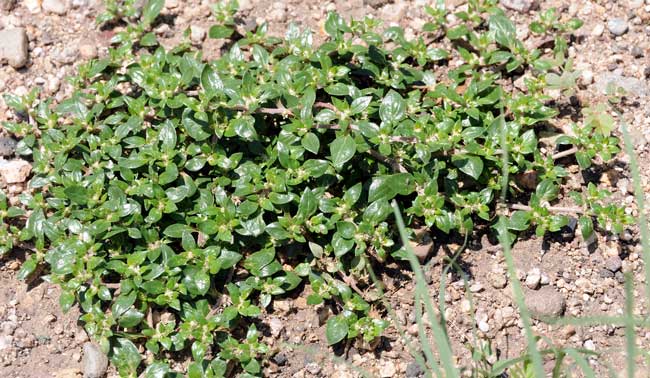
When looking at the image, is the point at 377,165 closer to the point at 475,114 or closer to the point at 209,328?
the point at 475,114

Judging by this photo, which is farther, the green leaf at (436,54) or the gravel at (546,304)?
the green leaf at (436,54)

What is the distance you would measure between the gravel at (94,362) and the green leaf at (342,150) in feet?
4.36

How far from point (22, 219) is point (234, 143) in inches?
43.5

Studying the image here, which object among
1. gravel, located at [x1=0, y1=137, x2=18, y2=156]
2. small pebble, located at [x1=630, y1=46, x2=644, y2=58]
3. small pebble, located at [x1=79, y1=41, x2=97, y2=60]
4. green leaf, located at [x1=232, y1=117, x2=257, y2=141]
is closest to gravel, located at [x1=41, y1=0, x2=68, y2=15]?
small pebble, located at [x1=79, y1=41, x2=97, y2=60]

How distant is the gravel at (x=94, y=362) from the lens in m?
3.43

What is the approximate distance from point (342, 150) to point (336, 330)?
30.4 inches

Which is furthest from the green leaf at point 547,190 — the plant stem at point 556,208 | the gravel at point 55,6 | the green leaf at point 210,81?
the gravel at point 55,6

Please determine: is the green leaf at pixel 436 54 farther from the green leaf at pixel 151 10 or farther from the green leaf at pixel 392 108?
the green leaf at pixel 151 10

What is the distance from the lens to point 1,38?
4297 mm

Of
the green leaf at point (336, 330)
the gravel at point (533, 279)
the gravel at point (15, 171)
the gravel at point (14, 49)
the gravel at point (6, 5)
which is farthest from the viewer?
the gravel at point (6, 5)

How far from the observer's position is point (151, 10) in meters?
4.28

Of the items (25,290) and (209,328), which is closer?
(209,328)

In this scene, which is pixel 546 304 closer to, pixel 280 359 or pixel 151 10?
pixel 280 359

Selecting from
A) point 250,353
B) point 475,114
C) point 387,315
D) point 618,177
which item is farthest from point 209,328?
point 618,177
